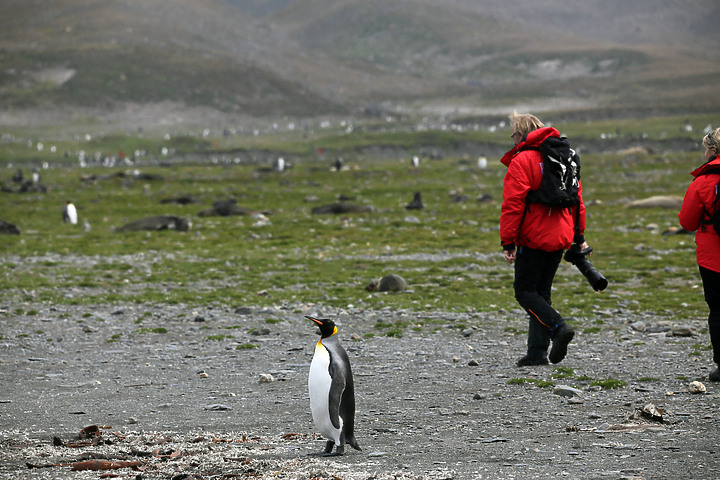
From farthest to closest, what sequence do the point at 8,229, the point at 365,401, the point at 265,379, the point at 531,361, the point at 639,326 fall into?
the point at 8,229 → the point at 639,326 → the point at 531,361 → the point at 265,379 → the point at 365,401

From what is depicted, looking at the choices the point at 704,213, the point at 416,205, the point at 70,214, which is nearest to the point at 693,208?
the point at 704,213

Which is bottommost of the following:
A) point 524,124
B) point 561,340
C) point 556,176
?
point 561,340

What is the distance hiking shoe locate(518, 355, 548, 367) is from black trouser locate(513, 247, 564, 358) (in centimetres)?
36

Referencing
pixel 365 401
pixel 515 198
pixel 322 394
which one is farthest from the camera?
pixel 515 198

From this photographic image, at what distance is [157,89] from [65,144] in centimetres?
5503

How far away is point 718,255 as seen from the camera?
7.82m

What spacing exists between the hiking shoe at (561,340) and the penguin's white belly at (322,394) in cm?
276

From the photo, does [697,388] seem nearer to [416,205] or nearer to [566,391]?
[566,391]

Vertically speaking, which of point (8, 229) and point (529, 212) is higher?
point (529, 212)

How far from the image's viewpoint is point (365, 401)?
790 cm

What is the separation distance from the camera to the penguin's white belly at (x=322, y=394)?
6.22m

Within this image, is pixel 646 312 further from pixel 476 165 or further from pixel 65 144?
pixel 65 144

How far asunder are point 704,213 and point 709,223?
0.35 ft

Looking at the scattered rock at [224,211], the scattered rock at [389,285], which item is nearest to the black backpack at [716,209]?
the scattered rock at [389,285]
